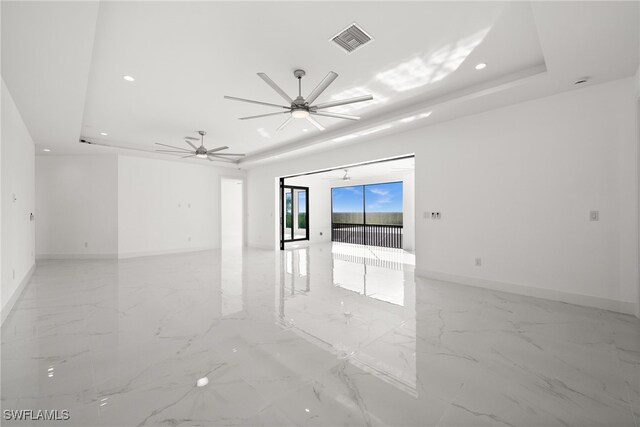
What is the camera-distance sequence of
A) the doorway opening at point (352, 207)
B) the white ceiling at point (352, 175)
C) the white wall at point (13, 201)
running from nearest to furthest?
the white wall at point (13, 201) < the white ceiling at point (352, 175) < the doorway opening at point (352, 207)

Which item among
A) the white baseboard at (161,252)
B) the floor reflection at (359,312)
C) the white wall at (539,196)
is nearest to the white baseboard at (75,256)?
the white baseboard at (161,252)

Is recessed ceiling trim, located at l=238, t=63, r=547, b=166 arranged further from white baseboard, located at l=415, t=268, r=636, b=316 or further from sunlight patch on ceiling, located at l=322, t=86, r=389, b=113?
white baseboard, located at l=415, t=268, r=636, b=316

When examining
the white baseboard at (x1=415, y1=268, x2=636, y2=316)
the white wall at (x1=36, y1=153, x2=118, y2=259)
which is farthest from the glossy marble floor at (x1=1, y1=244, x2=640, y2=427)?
the white wall at (x1=36, y1=153, x2=118, y2=259)

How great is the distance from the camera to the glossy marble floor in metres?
1.69

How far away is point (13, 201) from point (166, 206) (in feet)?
13.7

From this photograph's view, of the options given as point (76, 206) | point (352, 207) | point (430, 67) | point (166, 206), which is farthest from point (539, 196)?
point (76, 206)

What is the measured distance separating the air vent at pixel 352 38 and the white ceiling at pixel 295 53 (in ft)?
0.21

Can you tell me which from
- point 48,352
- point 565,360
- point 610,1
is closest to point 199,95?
point 48,352

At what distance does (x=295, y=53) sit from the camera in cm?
285

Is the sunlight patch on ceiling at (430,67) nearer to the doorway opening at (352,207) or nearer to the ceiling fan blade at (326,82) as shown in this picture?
the ceiling fan blade at (326,82)

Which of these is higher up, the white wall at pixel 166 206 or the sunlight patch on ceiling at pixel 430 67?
the sunlight patch on ceiling at pixel 430 67

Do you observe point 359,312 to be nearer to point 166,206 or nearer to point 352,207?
point 166,206

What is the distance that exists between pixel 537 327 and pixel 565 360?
2.22ft

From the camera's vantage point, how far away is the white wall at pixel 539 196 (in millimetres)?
3236
